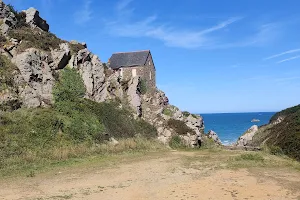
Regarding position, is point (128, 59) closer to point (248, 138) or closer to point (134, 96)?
point (134, 96)

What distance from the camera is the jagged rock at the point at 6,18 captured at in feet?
101

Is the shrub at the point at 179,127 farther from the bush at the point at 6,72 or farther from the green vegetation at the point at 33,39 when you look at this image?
Result: the bush at the point at 6,72

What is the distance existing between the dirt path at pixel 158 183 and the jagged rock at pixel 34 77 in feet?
34.9

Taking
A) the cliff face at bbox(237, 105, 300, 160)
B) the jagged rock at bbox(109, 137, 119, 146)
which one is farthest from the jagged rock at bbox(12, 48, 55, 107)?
the cliff face at bbox(237, 105, 300, 160)

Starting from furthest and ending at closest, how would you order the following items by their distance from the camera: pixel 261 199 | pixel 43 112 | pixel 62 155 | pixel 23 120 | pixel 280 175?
pixel 43 112
pixel 23 120
pixel 62 155
pixel 280 175
pixel 261 199

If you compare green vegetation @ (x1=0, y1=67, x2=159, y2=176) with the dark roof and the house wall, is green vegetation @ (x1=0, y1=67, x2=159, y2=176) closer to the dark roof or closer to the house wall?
the house wall

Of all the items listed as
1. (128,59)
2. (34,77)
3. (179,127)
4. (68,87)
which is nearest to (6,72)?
(34,77)

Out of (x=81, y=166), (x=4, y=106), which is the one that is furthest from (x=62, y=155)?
(x=4, y=106)

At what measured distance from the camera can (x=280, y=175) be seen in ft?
55.2

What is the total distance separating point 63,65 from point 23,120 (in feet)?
32.5

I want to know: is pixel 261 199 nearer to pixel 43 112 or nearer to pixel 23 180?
pixel 23 180

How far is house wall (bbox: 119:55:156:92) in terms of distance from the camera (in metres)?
43.1

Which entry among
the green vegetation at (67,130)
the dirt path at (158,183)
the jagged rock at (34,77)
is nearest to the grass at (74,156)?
the green vegetation at (67,130)

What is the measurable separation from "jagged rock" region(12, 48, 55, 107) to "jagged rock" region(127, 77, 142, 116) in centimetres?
1008
